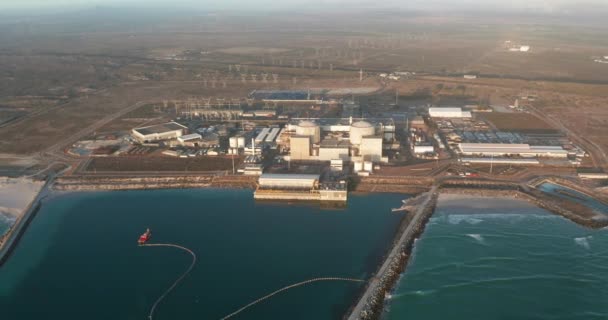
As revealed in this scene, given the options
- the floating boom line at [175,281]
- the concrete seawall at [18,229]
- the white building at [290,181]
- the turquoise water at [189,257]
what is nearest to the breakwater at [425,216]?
the turquoise water at [189,257]

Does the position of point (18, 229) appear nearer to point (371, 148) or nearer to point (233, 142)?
point (233, 142)

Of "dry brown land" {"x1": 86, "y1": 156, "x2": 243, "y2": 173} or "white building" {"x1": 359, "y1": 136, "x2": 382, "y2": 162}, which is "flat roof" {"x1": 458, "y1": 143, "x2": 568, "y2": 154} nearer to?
"white building" {"x1": 359, "y1": 136, "x2": 382, "y2": 162}

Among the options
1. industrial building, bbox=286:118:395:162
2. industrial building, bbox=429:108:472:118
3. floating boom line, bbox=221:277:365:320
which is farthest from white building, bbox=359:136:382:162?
industrial building, bbox=429:108:472:118

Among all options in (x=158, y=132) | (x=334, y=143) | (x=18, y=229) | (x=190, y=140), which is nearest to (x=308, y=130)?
(x=334, y=143)

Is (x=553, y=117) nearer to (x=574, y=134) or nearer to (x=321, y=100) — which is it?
(x=574, y=134)

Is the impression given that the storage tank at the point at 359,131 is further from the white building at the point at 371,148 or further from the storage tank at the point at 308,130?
the storage tank at the point at 308,130

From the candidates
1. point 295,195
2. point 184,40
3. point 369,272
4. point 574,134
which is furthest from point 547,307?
point 184,40

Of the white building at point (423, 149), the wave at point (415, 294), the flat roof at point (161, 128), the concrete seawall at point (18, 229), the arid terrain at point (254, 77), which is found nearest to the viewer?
the wave at point (415, 294)
